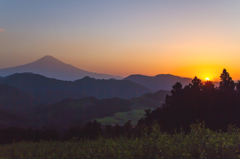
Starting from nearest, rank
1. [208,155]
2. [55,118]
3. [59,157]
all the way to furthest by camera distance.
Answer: [208,155] → [59,157] → [55,118]

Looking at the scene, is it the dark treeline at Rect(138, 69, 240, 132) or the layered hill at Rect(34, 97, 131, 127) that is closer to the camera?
the dark treeline at Rect(138, 69, 240, 132)

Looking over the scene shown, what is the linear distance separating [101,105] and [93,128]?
158959 mm

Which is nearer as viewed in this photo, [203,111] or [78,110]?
[203,111]

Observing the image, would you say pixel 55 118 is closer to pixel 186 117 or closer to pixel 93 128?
pixel 93 128

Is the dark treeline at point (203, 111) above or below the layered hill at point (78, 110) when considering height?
above

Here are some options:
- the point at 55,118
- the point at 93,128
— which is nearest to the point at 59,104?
the point at 55,118

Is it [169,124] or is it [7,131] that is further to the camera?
[7,131]

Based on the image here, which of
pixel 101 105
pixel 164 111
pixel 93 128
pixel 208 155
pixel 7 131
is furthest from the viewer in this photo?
pixel 101 105

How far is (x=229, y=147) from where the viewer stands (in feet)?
20.7

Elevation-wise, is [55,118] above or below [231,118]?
below

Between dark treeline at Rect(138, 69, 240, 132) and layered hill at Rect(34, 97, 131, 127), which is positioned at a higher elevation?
dark treeline at Rect(138, 69, 240, 132)

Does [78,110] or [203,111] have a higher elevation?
[203,111]

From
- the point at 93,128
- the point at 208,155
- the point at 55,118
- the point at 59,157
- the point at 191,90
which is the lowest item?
the point at 55,118

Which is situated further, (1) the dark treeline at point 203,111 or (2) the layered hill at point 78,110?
(2) the layered hill at point 78,110
